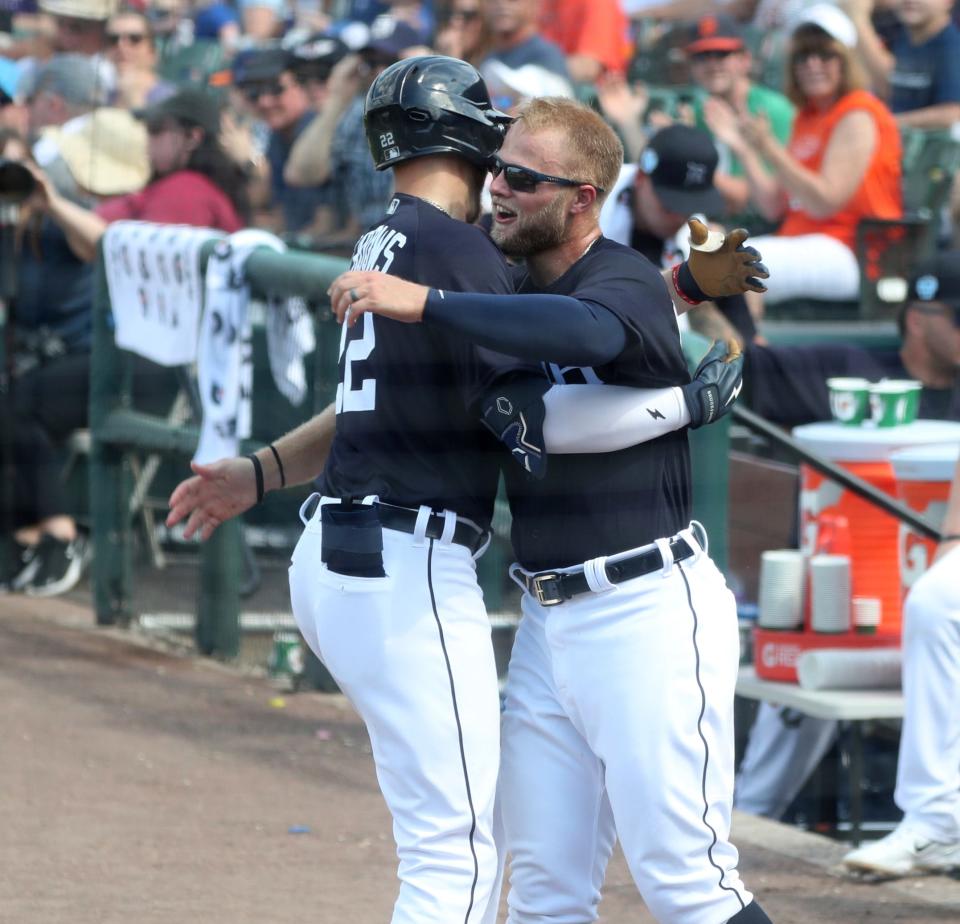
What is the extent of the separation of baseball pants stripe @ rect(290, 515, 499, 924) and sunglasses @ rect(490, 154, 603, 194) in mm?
582

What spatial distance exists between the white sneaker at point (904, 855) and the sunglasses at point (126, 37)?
23.6 ft

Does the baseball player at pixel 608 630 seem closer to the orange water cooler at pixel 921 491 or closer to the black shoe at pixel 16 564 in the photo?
the orange water cooler at pixel 921 491

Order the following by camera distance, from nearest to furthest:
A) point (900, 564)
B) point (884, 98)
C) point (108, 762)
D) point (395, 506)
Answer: point (395, 506) → point (900, 564) → point (108, 762) → point (884, 98)

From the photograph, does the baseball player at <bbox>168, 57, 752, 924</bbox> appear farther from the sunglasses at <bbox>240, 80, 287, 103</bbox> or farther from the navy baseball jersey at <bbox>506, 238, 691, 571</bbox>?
the sunglasses at <bbox>240, 80, 287, 103</bbox>

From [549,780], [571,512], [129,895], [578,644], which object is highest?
[571,512]

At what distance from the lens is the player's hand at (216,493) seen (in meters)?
3.33

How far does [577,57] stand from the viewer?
29.6 feet

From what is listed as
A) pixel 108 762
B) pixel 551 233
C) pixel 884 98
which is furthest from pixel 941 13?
pixel 551 233

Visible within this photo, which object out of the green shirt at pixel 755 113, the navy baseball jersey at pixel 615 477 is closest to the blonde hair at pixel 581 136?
the navy baseball jersey at pixel 615 477

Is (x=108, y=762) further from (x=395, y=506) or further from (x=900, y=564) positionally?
(x=395, y=506)

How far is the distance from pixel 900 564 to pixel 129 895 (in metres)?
2.15

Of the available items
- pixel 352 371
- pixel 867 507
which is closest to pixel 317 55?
pixel 867 507

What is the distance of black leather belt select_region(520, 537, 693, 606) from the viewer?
294 centimetres

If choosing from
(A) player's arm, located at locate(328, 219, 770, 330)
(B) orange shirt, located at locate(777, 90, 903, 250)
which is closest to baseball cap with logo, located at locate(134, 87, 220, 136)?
(B) orange shirt, located at locate(777, 90, 903, 250)
